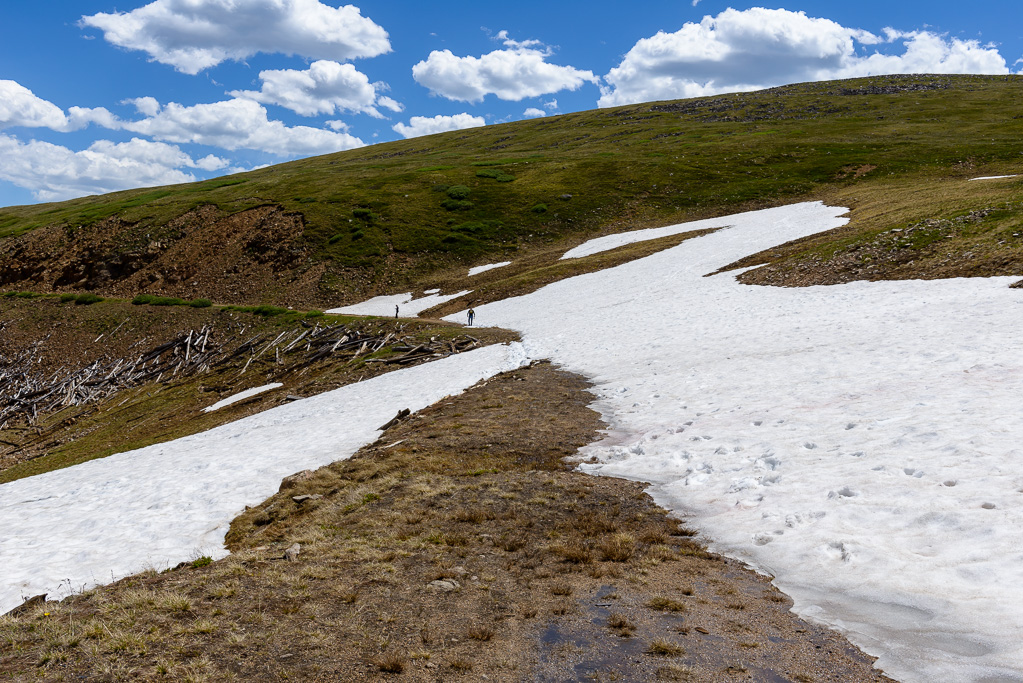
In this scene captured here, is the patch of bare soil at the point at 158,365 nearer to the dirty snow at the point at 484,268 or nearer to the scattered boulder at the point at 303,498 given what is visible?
the scattered boulder at the point at 303,498

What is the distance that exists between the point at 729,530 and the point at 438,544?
4981 millimetres

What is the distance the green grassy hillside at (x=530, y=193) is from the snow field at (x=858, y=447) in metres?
39.6

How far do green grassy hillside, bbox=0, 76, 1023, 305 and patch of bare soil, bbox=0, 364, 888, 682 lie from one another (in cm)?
4706

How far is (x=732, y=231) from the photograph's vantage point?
163 ft

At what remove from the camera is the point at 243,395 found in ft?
99.1

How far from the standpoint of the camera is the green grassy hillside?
6278 centimetres

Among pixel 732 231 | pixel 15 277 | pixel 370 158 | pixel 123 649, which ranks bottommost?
pixel 123 649

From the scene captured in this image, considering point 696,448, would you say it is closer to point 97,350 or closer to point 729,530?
point 729,530

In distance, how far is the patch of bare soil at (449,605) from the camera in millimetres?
6371

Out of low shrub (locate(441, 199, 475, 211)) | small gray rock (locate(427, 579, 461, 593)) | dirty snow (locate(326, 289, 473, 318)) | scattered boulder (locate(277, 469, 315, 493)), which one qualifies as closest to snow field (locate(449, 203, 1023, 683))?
small gray rock (locate(427, 579, 461, 593))

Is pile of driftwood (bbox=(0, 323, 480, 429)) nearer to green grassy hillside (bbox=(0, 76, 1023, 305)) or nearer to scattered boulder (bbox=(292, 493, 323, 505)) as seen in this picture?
scattered boulder (bbox=(292, 493, 323, 505))

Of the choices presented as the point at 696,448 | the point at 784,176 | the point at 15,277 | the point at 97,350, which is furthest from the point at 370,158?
the point at 696,448

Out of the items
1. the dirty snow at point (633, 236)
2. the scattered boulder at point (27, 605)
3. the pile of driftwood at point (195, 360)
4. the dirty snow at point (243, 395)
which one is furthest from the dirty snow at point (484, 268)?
the scattered boulder at point (27, 605)

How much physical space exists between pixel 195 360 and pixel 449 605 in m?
34.7
